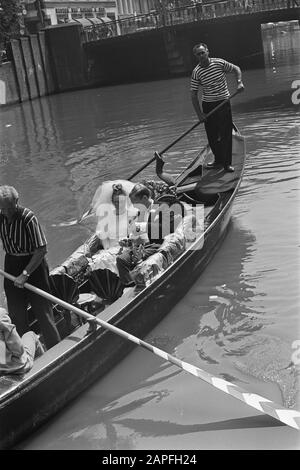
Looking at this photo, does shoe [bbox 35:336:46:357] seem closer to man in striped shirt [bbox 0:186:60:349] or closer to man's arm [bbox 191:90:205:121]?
man in striped shirt [bbox 0:186:60:349]

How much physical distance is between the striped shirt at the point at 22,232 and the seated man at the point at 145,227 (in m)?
1.30

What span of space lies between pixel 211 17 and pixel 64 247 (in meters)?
26.2

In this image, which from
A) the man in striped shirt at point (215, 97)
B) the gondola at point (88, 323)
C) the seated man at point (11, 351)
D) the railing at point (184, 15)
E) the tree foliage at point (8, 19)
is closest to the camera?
the seated man at point (11, 351)

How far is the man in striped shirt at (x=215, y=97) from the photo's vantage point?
8.60 metres

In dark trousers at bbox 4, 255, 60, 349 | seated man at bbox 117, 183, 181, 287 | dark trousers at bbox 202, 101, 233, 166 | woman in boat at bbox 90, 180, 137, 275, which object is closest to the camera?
dark trousers at bbox 4, 255, 60, 349

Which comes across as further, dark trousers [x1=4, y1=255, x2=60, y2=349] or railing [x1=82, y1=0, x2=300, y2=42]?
railing [x1=82, y1=0, x2=300, y2=42]

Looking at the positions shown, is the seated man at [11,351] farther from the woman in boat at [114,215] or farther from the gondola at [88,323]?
the woman in boat at [114,215]

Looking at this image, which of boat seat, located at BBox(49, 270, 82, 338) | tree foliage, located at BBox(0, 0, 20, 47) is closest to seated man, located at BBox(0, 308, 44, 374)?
boat seat, located at BBox(49, 270, 82, 338)

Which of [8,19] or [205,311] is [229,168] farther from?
[8,19]

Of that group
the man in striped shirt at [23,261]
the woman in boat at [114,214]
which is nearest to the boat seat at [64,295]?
the man in striped shirt at [23,261]

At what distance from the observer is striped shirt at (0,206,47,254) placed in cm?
504

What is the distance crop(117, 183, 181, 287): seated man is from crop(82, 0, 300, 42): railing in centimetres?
2544

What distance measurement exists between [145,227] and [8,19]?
1203 inches
